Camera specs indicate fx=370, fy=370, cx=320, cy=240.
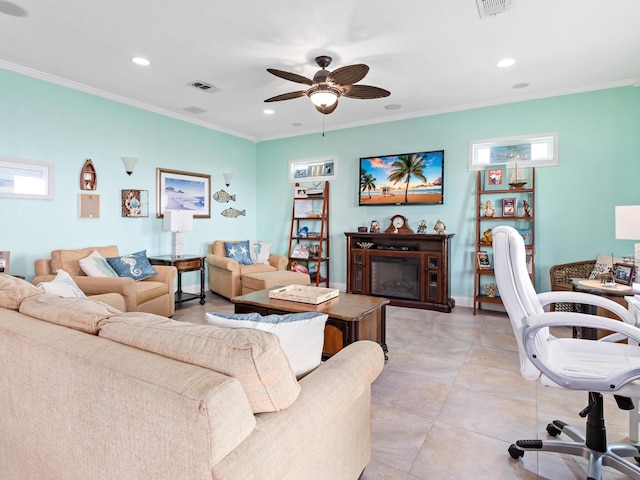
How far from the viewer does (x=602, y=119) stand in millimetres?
4273

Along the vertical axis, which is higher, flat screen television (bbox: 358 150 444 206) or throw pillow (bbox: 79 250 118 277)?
flat screen television (bbox: 358 150 444 206)

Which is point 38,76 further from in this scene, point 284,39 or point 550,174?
point 550,174

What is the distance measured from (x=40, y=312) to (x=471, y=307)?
485cm

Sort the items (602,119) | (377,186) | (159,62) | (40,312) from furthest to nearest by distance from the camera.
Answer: (377,186)
(602,119)
(159,62)
(40,312)

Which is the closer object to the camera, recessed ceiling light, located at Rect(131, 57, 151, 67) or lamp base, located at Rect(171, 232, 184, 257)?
recessed ceiling light, located at Rect(131, 57, 151, 67)

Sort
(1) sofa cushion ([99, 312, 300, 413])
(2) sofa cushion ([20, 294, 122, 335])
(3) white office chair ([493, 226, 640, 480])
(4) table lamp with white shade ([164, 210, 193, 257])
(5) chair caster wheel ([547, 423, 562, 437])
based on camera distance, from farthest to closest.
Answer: (4) table lamp with white shade ([164, 210, 193, 257])
(5) chair caster wheel ([547, 423, 562, 437])
(3) white office chair ([493, 226, 640, 480])
(2) sofa cushion ([20, 294, 122, 335])
(1) sofa cushion ([99, 312, 300, 413])

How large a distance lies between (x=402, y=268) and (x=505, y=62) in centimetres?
278

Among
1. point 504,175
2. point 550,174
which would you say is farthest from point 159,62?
point 550,174

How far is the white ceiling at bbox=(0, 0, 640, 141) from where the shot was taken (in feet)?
9.09

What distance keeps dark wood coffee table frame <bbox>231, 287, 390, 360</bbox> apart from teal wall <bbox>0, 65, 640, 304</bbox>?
2534 millimetres

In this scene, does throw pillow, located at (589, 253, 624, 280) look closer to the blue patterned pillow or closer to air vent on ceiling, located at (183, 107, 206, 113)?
the blue patterned pillow

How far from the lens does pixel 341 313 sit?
2.74 meters

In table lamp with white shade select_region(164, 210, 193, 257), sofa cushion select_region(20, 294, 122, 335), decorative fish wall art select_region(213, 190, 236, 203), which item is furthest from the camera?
decorative fish wall art select_region(213, 190, 236, 203)

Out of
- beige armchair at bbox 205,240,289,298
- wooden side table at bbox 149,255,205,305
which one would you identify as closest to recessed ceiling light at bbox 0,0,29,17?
wooden side table at bbox 149,255,205,305
